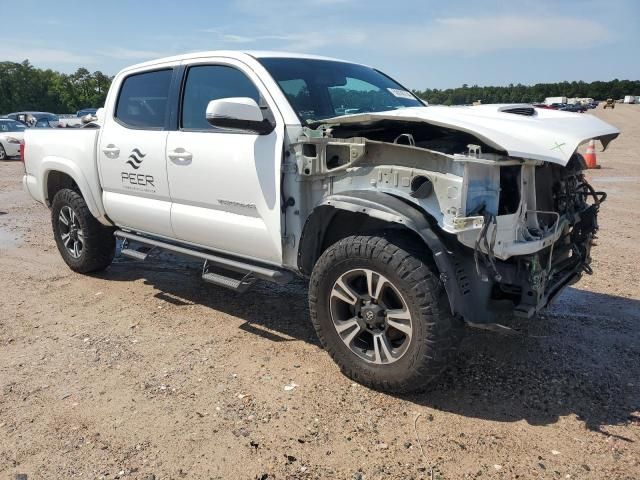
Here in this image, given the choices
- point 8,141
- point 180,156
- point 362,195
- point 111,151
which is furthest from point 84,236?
point 8,141

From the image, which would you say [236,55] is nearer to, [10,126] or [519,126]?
[519,126]

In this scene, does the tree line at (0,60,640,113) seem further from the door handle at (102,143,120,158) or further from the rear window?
the door handle at (102,143,120,158)

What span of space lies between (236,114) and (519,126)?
5.59ft

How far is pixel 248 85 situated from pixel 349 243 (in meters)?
1.50

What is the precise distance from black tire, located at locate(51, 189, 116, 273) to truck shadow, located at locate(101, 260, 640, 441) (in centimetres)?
84

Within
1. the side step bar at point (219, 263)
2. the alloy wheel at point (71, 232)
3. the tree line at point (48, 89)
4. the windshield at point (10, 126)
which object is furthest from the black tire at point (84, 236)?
the tree line at point (48, 89)

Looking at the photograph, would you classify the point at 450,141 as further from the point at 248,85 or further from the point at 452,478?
the point at 452,478

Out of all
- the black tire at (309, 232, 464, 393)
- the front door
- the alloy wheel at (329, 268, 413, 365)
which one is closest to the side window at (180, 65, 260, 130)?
the front door

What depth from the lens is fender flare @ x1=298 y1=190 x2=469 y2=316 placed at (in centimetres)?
297

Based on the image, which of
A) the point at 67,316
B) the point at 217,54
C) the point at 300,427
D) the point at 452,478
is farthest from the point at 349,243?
the point at 67,316

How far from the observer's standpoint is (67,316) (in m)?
4.73

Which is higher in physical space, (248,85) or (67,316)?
(248,85)

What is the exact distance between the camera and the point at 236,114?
3504 millimetres

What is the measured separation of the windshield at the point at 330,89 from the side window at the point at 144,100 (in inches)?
42.5
